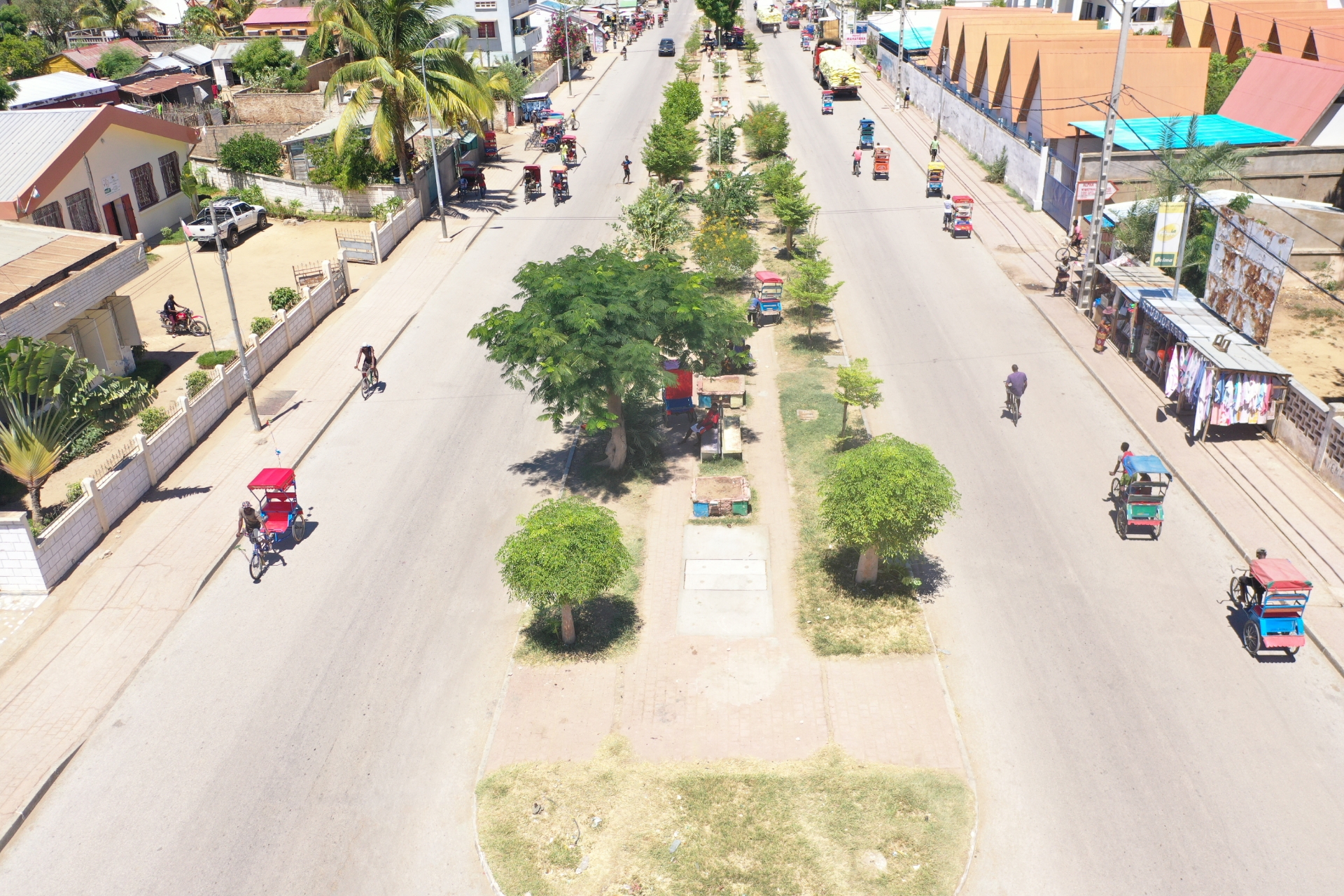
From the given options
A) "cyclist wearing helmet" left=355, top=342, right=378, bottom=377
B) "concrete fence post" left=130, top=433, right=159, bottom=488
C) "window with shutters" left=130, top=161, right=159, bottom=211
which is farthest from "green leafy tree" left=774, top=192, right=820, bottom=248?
"window with shutters" left=130, top=161, right=159, bottom=211

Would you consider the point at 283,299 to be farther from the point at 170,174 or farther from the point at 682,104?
the point at 682,104

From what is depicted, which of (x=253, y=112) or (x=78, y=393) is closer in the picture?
(x=78, y=393)

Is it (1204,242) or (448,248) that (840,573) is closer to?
(1204,242)

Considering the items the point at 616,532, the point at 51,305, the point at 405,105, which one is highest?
the point at 405,105

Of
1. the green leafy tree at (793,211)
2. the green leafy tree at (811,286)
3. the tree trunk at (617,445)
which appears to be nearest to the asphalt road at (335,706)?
the tree trunk at (617,445)

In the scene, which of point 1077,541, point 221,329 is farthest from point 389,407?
point 1077,541

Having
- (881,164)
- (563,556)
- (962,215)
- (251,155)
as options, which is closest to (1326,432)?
(563,556)
